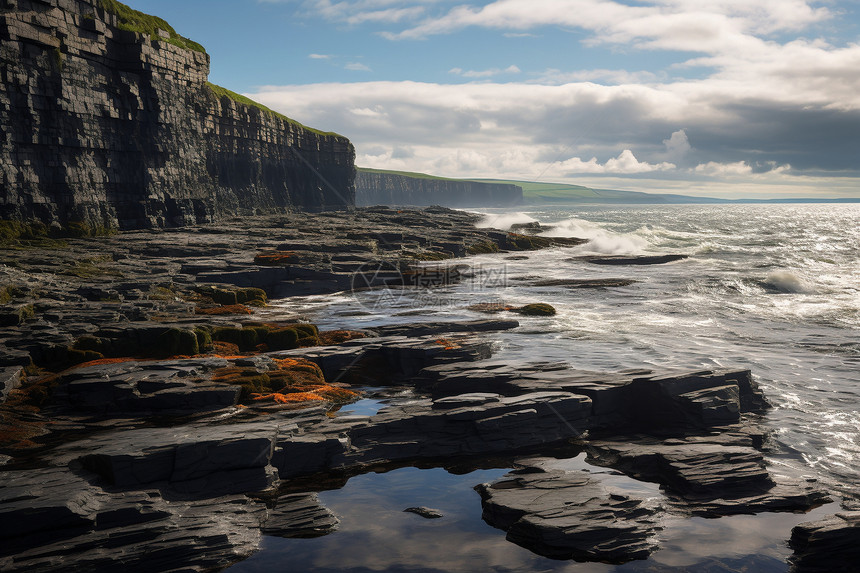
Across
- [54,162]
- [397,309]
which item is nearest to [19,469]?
[397,309]

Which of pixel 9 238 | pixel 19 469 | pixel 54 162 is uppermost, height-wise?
pixel 54 162

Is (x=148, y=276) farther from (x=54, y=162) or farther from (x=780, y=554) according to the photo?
(x=780, y=554)

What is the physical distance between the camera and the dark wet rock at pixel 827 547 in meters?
9.85

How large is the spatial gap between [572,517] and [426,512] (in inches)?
107

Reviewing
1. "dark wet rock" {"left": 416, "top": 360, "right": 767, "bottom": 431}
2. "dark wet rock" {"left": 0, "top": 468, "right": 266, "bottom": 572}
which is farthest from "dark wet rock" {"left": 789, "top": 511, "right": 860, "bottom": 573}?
"dark wet rock" {"left": 0, "top": 468, "right": 266, "bottom": 572}

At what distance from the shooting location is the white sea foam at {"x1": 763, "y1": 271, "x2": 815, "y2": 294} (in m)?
42.4

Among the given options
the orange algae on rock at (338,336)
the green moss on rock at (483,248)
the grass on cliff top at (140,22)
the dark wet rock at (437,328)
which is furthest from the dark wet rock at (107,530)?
the green moss on rock at (483,248)

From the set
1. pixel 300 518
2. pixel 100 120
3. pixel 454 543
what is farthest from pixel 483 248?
pixel 454 543

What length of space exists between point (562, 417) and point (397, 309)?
57.1 feet

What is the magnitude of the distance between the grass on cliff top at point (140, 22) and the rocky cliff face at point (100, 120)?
13.5 inches

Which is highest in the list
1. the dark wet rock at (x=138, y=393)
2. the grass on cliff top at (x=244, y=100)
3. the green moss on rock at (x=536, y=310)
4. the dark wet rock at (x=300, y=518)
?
the grass on cliff top at (x=244, y=100)

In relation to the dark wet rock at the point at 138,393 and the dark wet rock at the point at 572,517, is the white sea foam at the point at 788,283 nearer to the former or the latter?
the dark wet rock at the point at 572,517

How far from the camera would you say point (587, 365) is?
21.2 meters

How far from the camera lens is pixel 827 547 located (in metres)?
10.0
